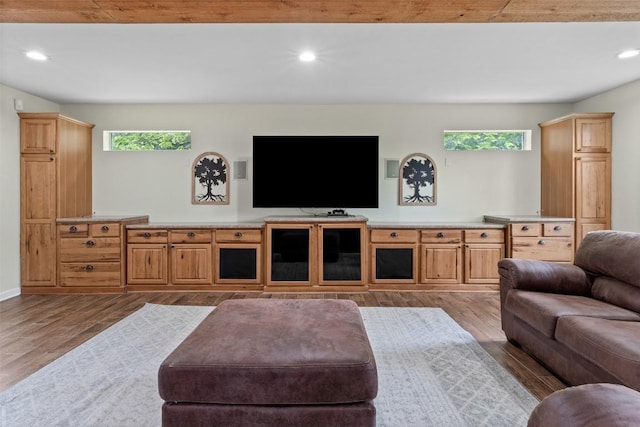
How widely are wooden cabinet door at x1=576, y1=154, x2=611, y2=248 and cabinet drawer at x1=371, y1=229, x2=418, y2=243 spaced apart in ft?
6.57

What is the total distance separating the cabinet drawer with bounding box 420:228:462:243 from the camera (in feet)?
14.3

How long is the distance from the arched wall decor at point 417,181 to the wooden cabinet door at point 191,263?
2737mm

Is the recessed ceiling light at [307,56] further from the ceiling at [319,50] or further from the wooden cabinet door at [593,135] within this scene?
the wooden cabinet door at [593,135]

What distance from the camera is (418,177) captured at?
486 centimetres

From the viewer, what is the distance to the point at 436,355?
2498mm

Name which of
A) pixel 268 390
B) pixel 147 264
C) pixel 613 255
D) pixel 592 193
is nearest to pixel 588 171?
pixel 592 193

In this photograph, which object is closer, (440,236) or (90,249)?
(90,249)

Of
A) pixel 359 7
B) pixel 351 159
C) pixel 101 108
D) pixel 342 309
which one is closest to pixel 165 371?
pixel 342 309

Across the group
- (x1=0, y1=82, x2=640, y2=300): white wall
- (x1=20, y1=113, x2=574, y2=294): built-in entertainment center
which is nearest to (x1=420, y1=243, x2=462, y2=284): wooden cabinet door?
(x1=20, y1=113, x2=574, y2=294): built-in entertainment center

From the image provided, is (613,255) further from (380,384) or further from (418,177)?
(418,177)

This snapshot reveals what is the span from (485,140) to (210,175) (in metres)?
3.97

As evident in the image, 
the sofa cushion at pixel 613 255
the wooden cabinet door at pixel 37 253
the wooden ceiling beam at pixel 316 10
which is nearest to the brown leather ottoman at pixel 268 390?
the wooden ceiling beam at pixel 316 10

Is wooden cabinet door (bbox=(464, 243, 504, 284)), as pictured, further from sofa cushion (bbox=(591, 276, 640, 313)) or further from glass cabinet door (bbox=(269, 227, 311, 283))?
glass cabinet door (bbox=(269, 227, 311, 283))

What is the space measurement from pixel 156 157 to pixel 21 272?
2126 millimetres
